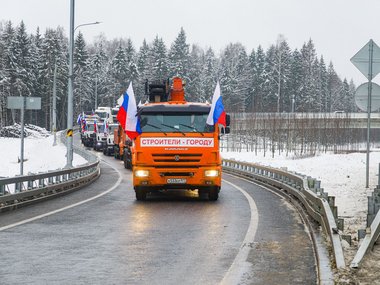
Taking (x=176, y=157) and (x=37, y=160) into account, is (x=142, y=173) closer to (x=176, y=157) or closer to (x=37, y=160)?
(x=176, y=157)

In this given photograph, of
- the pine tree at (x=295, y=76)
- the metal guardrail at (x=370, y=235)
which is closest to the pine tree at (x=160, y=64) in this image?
the pine tree at (x=295, y=76)

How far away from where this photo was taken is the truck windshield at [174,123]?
1671 centimetres

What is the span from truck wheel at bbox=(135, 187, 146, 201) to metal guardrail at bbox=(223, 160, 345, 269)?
4297mm

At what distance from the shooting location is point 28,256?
28.0ft

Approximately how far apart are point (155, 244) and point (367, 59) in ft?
37.4

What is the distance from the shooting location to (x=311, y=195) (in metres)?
12.9

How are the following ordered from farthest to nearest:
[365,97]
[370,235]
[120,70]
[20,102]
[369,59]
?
[120,70] → [20,102] → [369,59] → [365,97] → [370,235]

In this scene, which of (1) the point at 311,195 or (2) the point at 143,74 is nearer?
(1) the point at 311,195

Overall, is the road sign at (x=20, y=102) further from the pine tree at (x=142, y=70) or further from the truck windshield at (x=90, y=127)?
the pine tree at (x=142, y=70)

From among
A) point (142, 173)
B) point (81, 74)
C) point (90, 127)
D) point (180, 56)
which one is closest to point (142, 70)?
point (180, 56)

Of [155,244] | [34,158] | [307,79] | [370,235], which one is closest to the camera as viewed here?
[370,235]

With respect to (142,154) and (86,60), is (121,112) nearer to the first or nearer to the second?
(142,154)

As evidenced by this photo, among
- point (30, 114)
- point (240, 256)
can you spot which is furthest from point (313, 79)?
point (240, 256)

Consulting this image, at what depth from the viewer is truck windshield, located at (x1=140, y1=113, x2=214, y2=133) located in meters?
16.7
